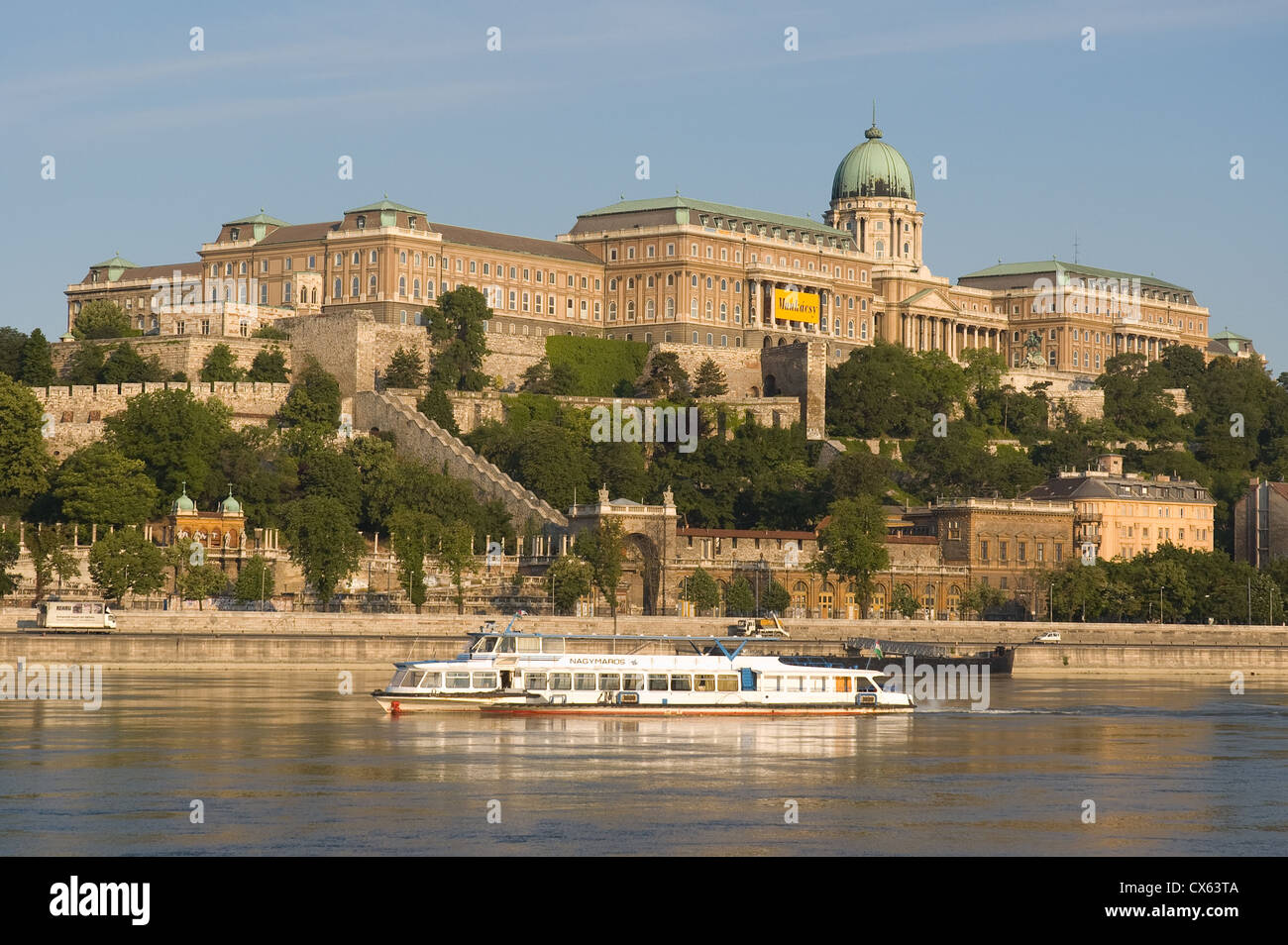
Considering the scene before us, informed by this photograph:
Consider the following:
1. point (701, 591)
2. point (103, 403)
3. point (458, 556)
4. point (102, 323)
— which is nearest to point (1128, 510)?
point (701, 591)

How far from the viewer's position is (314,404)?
127 m

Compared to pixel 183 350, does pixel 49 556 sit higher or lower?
lower

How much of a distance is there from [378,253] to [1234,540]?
5485 centimetres

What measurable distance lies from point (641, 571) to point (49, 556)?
1147 inches

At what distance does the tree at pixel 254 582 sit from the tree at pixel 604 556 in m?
14.7

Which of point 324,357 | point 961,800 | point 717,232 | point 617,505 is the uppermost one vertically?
point 717,232

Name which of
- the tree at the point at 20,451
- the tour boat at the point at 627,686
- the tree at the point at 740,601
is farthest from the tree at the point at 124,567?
the tour boat at the point at 627,686

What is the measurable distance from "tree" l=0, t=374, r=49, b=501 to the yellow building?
55.0m

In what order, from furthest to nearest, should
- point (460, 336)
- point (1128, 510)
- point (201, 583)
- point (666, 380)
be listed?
point (666, 380), point (460, 336), point (1128, 510), point (201, 583)

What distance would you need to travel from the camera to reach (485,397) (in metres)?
133

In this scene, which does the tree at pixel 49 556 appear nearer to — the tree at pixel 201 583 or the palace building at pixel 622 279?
the tree at pixel 201 583

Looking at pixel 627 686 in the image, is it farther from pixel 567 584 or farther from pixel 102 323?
pixel 102 323
